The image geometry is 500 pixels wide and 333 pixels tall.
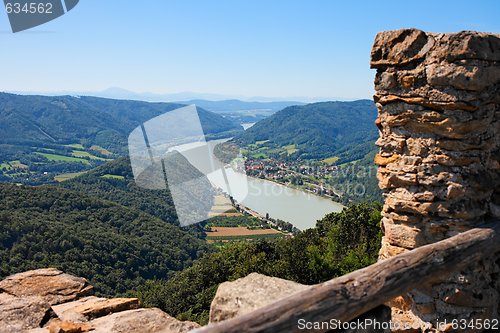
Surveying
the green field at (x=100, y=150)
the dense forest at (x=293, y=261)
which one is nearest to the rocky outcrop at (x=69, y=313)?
the dense forest at (x=293, y=261)

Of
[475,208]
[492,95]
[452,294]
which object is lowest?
[452,294]

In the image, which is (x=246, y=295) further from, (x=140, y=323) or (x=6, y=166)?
(x=6, y=166)

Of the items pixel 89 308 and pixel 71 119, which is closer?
pixel 89 308

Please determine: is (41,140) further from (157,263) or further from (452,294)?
(452,294)

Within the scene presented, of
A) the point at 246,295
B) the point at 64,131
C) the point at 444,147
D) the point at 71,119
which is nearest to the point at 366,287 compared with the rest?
the point at 246,295

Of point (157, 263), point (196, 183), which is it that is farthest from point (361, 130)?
point (196, 183)

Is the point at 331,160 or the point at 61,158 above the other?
the point at 61,158
